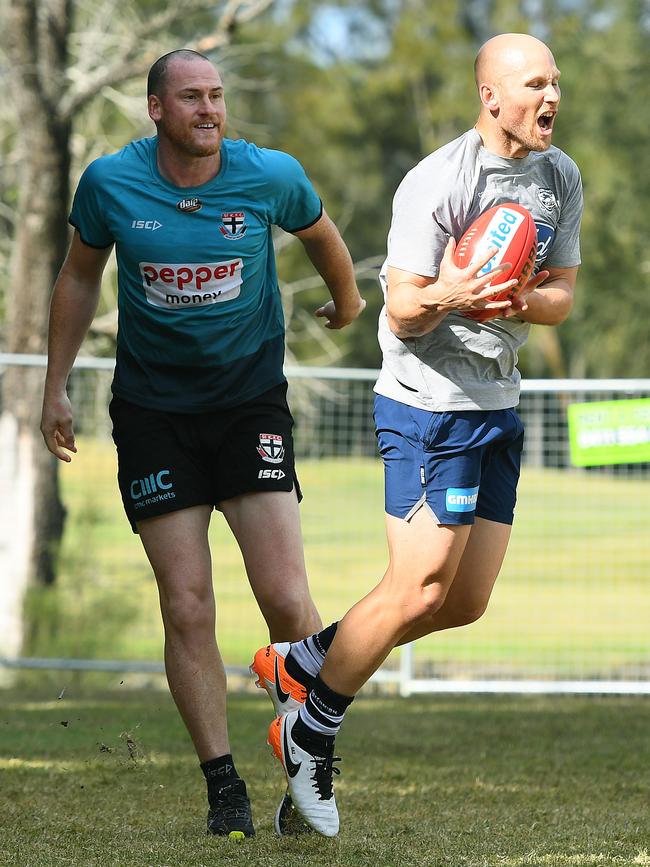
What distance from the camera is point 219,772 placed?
4219 mm

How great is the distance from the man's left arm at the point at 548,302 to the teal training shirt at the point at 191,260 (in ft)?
2.69

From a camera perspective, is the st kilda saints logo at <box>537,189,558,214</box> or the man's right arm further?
the man's right arm

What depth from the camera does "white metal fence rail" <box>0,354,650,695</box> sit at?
8.93 metres

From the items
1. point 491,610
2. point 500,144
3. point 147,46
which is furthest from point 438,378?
point 147,46

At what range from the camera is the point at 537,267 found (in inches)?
173

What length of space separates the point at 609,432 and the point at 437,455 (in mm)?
4177

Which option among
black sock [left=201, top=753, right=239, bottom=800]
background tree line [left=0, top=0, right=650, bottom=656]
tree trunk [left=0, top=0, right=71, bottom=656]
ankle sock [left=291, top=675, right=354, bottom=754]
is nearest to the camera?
ankle sock [left=291, top=675, right=354, bottom=754]

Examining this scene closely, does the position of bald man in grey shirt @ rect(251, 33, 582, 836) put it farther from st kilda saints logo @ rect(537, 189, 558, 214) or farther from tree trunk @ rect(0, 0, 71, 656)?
tree trunk @ rect(0, 0, 71, 656)

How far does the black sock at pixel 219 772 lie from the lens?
4.20 m

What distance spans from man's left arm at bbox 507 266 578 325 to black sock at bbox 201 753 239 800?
5.59ft

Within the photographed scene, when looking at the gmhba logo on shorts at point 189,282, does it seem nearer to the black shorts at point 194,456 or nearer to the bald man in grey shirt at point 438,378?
the black shorts at point 194,456

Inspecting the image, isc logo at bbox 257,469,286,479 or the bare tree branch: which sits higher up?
the bare tree branch

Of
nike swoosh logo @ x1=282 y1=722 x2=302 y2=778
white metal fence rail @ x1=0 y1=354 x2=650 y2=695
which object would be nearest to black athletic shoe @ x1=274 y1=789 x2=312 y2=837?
nike swoosh logo @ x1=282 y1=722 x2=302 y2=778

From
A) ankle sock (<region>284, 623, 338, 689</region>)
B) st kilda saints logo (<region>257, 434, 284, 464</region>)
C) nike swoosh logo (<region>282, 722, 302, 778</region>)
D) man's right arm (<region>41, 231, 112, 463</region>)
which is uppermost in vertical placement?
man's right arm (<region>41, 231, 112, 463</region>)
